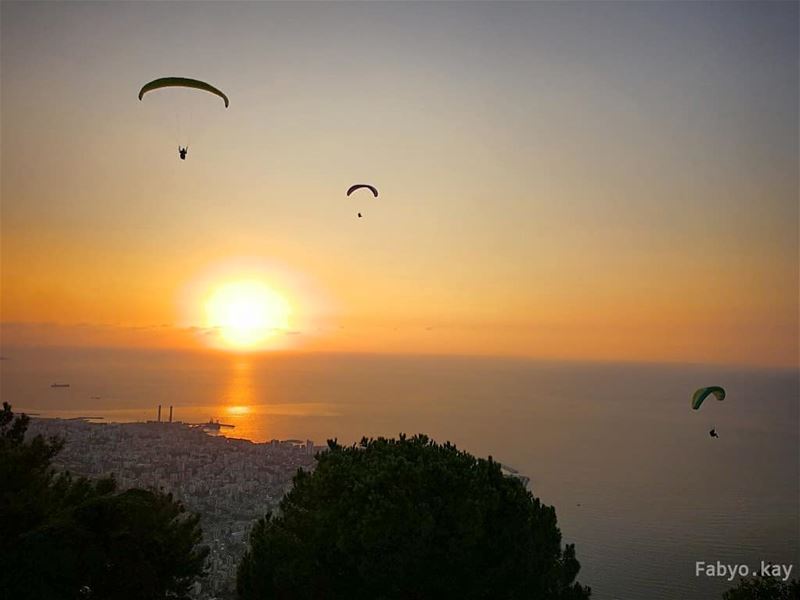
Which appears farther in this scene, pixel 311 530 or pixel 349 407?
pixel 349 407

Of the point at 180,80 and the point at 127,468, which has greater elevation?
the point at 180,80

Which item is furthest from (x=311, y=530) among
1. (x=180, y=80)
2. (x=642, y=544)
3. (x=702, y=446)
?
(x=702, y=446)

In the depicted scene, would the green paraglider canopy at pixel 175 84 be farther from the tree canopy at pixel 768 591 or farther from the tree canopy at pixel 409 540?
the tree canopy at pixel 768 591

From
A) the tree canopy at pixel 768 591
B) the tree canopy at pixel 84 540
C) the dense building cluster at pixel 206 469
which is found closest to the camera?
the tree canopy at pixel 84 540

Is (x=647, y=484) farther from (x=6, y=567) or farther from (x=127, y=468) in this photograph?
(x=6, y=567)

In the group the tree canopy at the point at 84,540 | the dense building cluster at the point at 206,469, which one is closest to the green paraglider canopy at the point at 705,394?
the dense building cluster at the point at 206,469

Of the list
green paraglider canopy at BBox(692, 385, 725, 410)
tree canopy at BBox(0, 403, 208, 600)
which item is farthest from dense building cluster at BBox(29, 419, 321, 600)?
green paraglider canopy at BBox(692, 385, 725, 410)

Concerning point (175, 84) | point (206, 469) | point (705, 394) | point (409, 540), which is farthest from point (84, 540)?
point (206, 469)

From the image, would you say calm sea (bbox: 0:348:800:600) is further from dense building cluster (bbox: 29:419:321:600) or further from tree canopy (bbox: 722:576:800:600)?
dense building cluster (bbox: 29:419:321:600)
